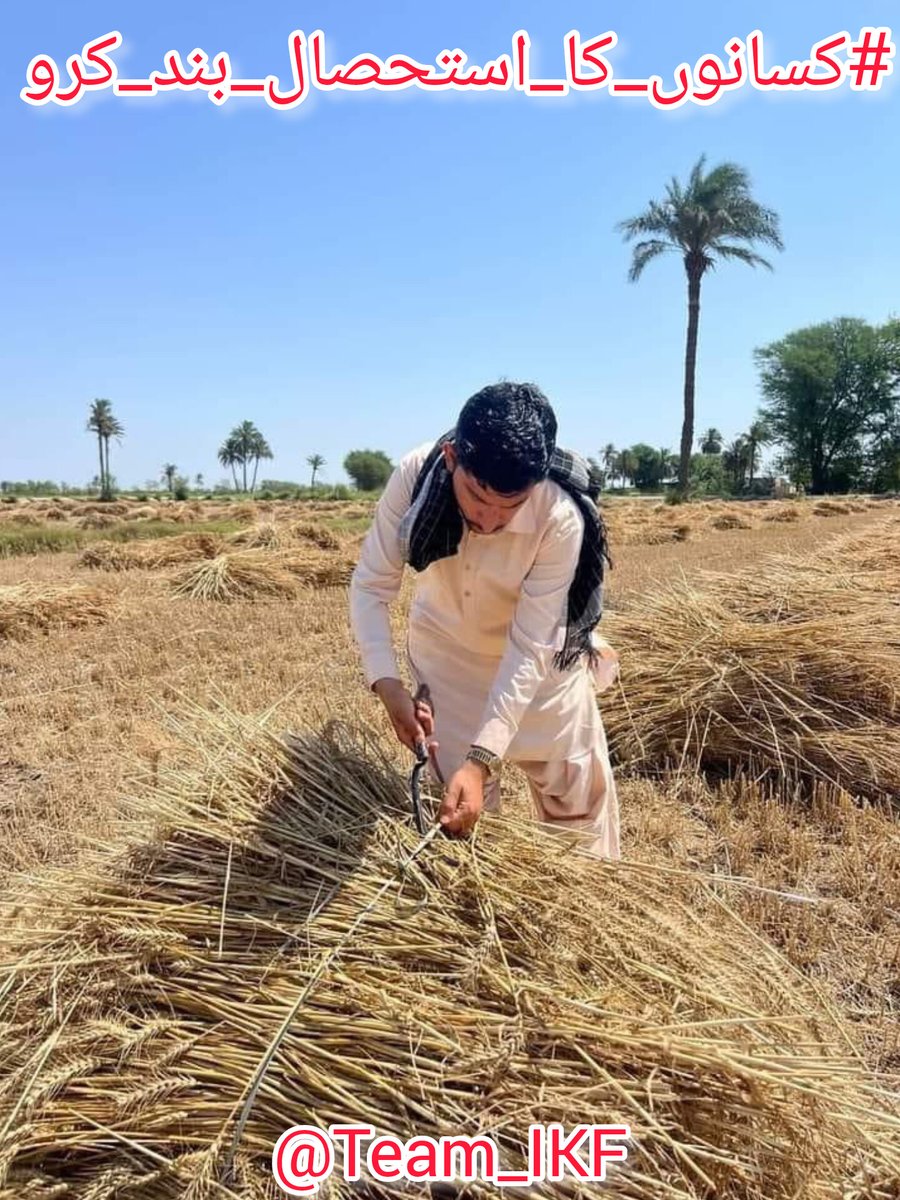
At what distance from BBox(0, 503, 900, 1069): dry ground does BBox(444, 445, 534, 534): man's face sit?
732 millimetres

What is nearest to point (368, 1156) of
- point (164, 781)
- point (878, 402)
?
point (164, 781)

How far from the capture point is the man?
1.60 m

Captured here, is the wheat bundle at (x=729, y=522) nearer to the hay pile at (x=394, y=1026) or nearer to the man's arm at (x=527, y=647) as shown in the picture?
the man's arm at (x=527, y=647)

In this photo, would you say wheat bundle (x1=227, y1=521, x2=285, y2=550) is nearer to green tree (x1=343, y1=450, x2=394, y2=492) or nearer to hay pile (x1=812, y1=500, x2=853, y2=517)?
hay pile (x1=812, y1=500, x2=853, y2=517)

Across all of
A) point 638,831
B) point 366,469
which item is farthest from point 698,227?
point 366,469

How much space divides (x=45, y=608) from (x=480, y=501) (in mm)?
5774

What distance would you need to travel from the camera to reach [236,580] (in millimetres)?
7984

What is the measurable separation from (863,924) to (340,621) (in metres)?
4.49

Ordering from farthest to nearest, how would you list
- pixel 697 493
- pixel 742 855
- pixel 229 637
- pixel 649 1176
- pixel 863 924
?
pixel 697 493
pixel 229 637
pixel 742 855
pixel 863 924
pixel 649 1176

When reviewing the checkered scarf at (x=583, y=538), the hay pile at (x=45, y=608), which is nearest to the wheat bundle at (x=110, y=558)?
the hay pile at (x=45, y=608)

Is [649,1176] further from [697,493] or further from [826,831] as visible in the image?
[697,493]

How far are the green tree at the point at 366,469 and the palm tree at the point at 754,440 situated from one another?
73.5 feet

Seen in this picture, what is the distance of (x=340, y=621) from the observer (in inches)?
249

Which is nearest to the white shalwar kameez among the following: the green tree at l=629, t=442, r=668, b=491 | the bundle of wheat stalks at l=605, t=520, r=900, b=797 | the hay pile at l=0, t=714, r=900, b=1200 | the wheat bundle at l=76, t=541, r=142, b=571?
the hay pile at l=0, t=714, r=900, b=1200
